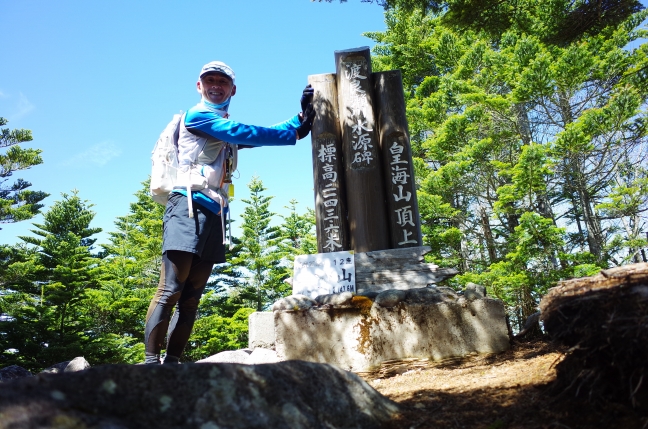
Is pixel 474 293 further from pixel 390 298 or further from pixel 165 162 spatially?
pixel 165 162

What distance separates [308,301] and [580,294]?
7.76ft

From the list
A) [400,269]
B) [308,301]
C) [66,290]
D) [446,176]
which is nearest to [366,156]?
[400,269]

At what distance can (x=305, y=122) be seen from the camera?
10.0ft

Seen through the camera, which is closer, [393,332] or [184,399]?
[184,399]

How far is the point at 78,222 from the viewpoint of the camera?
63.1 ft

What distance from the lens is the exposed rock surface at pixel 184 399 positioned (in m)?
1.05

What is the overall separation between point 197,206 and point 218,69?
0.93 meters

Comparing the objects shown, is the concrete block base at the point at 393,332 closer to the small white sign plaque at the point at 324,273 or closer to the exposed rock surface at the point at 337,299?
the exposed rock surface at the point at 337,299

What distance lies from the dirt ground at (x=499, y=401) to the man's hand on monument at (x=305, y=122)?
1.73 metres

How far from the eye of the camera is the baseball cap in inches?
113

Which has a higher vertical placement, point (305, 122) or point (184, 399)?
point (305, 122)

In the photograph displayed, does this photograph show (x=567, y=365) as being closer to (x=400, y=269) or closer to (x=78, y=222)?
(x=400, y=269)

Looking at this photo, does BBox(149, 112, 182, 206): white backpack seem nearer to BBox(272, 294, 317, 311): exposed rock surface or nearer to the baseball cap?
the baseball cap

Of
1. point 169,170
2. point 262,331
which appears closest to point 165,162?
point 169,170
